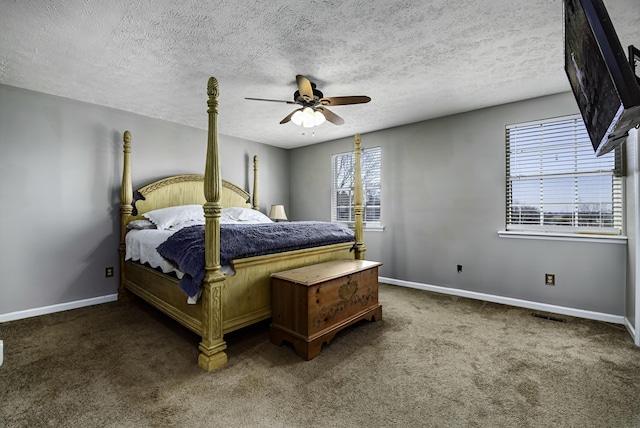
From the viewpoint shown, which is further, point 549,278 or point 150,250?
point 549,278

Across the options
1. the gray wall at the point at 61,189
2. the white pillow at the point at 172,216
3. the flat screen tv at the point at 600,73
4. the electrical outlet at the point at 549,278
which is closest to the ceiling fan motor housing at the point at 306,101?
the gray wall at the point at 61,189

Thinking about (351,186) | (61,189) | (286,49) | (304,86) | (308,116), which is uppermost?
(286,49)

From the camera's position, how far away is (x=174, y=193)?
4.04 meters

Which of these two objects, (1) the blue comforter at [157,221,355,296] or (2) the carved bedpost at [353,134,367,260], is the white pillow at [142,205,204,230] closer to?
(1) the blue comforter at [157,221,355,296]

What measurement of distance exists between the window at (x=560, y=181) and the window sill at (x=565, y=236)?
0.10m

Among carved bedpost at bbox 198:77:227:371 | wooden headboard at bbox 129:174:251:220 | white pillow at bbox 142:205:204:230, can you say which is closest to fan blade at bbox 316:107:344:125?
carved bedpost at bbox 198:77:227:371

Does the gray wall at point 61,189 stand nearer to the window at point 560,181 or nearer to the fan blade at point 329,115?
the fan blade at point 329,115

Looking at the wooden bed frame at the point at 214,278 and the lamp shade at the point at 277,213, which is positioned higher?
the lamp shade at the point at 277,213

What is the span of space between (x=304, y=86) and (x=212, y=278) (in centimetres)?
169

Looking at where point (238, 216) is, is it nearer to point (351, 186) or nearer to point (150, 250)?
point (150, 250)

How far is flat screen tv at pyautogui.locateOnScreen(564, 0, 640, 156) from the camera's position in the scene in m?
1.03

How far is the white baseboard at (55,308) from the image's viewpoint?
2.94 meters

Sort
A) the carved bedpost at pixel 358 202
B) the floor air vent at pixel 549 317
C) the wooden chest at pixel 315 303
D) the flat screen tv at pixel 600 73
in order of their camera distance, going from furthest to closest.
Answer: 1. the carved bedpost at pixel 358 202
2. the floor air vent at pixel 549 317
3. the wooden chest at pixel 315 303
4. the flat screen tv at pixel 600 73

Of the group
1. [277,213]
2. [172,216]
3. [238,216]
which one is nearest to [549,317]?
[238,216]
